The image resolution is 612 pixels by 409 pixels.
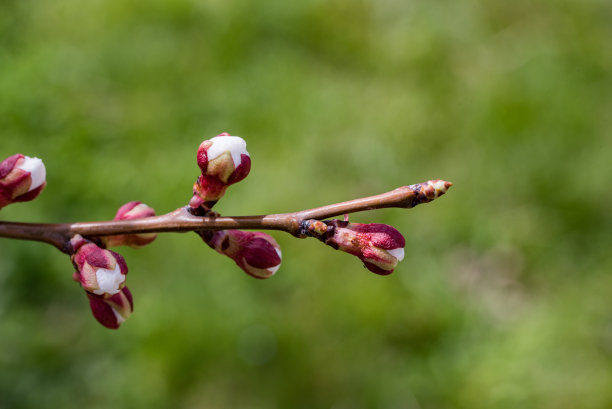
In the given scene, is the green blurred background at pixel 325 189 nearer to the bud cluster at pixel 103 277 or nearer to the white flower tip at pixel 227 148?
the bud cluster at pixel 103 277

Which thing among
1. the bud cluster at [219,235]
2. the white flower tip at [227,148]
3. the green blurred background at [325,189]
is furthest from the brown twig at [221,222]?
the green blurred background at [325,189]

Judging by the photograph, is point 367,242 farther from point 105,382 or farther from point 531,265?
point 531,265

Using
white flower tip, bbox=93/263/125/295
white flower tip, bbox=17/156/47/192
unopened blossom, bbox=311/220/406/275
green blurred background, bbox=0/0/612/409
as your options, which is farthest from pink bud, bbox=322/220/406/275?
green blurred background, bbox=0/0/612/409

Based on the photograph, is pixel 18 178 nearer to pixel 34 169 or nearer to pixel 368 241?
pixel 34 169

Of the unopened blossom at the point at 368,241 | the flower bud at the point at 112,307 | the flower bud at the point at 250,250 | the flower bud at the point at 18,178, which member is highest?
the unopened blossom at the point at 368,241

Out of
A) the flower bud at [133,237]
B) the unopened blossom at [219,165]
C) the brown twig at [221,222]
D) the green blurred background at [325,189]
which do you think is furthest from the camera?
the green blurred background at [325,189]

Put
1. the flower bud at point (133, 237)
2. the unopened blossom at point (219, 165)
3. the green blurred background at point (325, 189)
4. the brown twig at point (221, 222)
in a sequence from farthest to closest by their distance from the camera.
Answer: the green blurred background at point (325, 189), the flower bud at point (133, 237), the unopened blossom at point (219, 165), the brown twig at point (221, 222)
